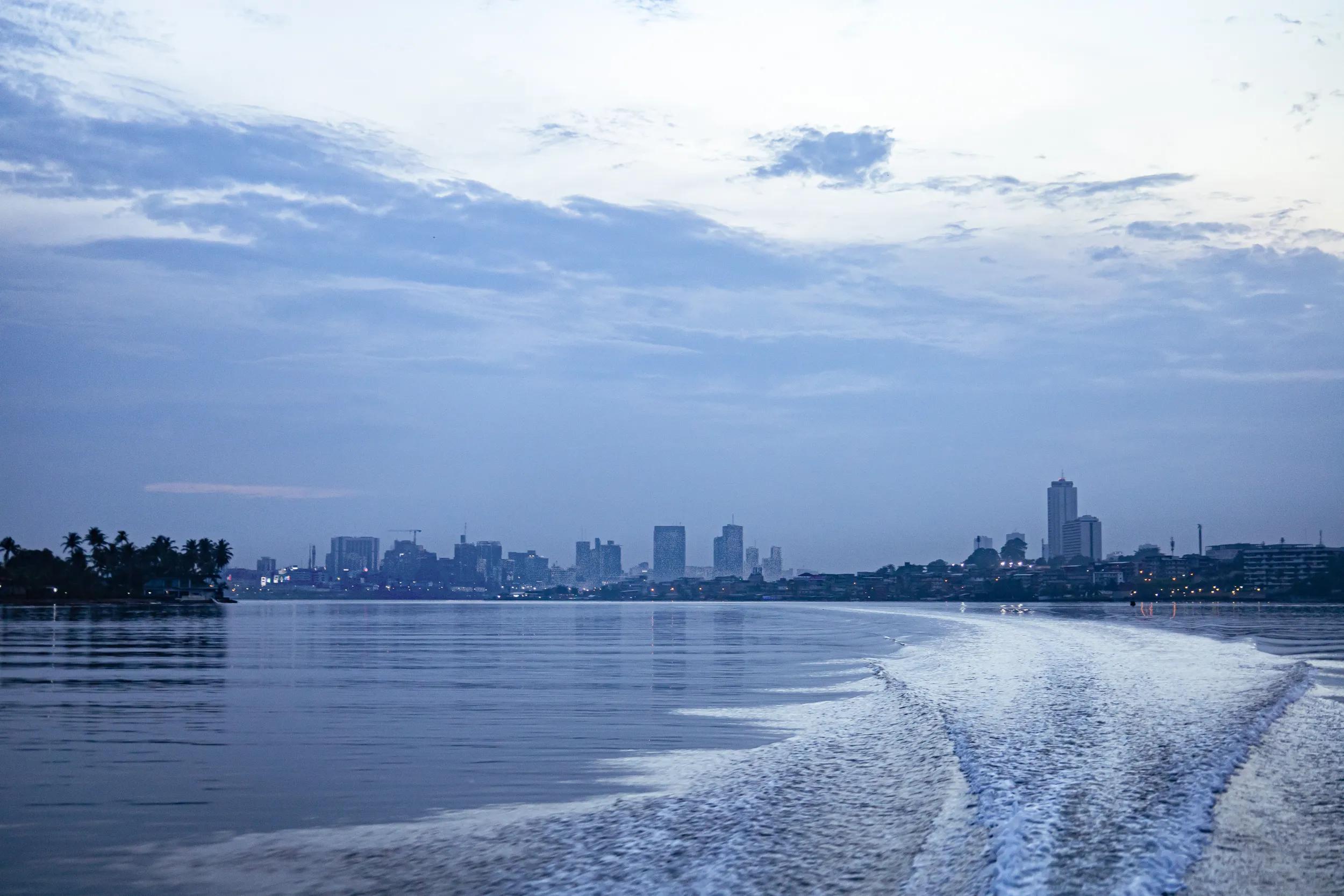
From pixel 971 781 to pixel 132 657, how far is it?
2994 cm

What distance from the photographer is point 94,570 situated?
168625 mm

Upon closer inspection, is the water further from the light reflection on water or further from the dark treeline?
the dark treeline

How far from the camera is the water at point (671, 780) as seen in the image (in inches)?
354

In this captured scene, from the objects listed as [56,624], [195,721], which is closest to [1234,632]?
[195,721]

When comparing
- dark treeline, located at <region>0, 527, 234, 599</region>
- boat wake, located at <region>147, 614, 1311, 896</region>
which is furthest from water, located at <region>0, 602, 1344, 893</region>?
dark treeline, located at <region>0, 527, 234, 599</region>

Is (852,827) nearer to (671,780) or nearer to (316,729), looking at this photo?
(671,780)

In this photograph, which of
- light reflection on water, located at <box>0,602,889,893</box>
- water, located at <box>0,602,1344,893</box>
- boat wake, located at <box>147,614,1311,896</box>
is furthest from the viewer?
light reflection on water, located at <box>0,602,889,893</box>

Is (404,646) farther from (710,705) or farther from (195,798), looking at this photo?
(195,798)

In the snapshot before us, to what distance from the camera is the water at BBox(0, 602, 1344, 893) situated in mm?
8984

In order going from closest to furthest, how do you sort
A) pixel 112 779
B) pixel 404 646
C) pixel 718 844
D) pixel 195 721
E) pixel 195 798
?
pixel 718 844 → pixel 195 798 → pixel 112 779 → pixel 195 721 → pixel 404 646

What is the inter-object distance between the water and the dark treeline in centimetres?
13413

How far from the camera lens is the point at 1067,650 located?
38969mm

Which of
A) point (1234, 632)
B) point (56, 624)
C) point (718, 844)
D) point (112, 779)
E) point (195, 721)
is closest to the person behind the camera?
point (718, 844)

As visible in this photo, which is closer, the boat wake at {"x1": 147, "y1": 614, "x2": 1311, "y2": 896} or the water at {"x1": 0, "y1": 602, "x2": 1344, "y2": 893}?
the boat wake at {"x1": 147, "y1": 614, "x2": 1311, "y2": 896}
